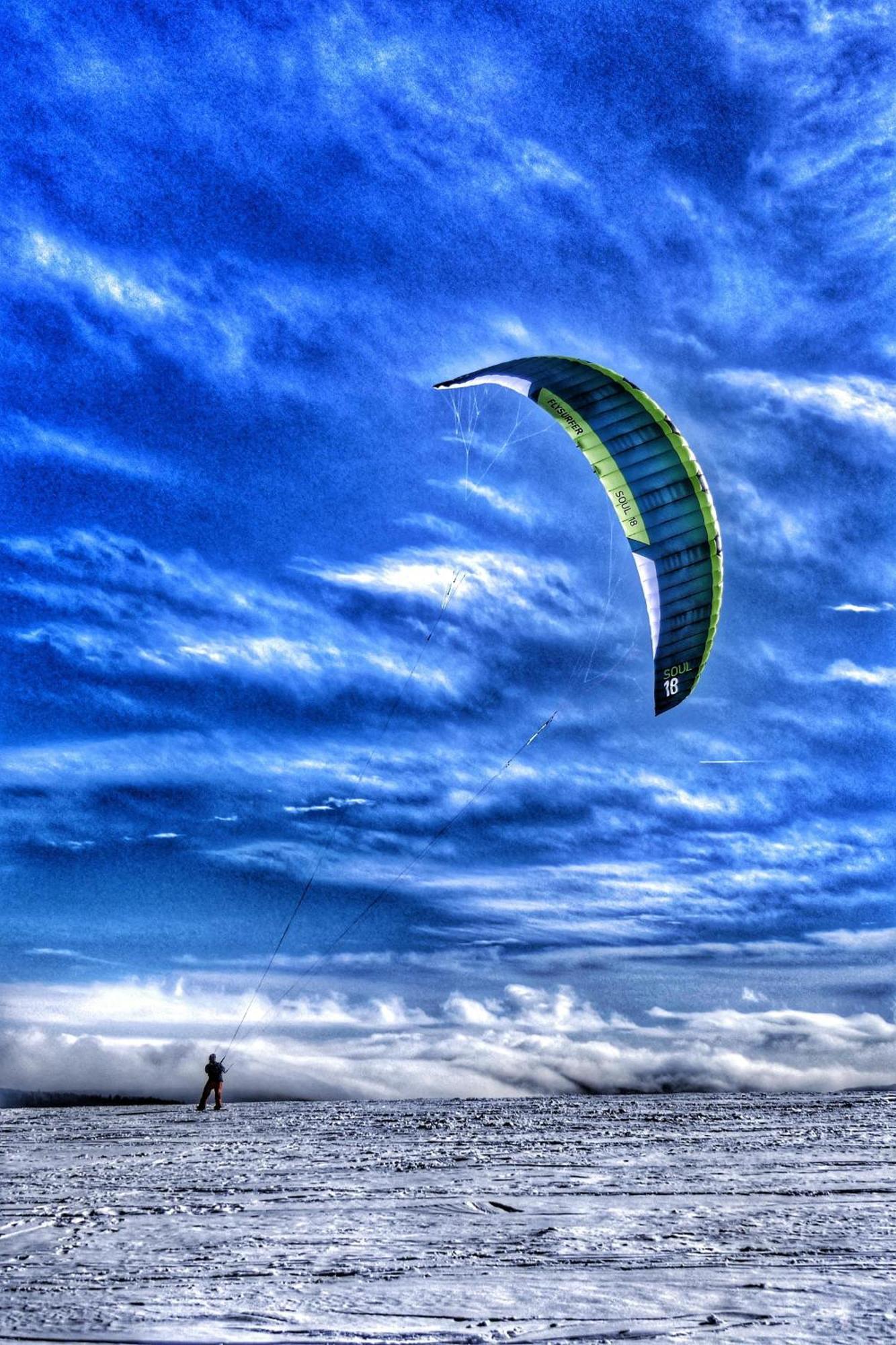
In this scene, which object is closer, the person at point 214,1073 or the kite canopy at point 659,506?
the kite canopy at point 659,506

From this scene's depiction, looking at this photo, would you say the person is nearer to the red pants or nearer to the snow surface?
the red pants

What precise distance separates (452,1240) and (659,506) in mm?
14325

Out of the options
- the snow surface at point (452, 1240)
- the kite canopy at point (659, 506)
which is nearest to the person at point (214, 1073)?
the snow surface at point (452, 1240)

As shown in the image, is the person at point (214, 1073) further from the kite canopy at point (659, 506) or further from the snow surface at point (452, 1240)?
the kite canopy at point (659, 506)

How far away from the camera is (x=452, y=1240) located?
11.0 meters

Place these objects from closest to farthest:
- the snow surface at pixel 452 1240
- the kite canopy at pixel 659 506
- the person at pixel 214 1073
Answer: the snow surface at pixel 452 1240 → the kite canopy at pixel 659 506 → the person at pixel 214 1073

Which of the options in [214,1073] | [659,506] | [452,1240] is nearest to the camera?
[452,1240]

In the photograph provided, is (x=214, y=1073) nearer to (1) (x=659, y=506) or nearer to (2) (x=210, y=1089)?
(2) (x=210, y=1089)

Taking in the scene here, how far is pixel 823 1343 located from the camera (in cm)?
700

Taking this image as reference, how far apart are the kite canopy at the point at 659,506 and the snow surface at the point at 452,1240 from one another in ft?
29.0

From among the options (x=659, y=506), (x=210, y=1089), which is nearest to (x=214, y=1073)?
(x=210, y=1089)

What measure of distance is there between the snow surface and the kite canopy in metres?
8.83

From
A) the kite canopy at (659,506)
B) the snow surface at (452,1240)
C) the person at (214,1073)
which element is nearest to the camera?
the snow surface at (452,1240)

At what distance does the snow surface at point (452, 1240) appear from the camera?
7789 mm
